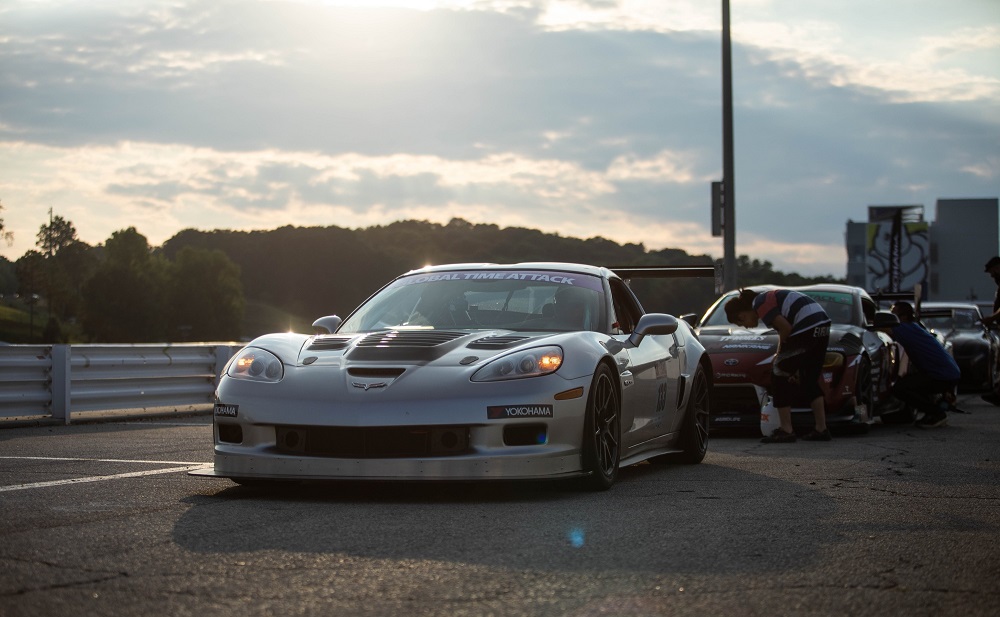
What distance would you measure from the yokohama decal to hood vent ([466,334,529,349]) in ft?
1.56

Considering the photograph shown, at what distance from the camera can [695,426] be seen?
8.50 m

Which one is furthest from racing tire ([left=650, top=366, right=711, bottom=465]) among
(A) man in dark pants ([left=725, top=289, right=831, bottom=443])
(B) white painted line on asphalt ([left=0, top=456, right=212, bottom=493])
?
(B) white painted line on asphalt ([left=0, top=456, right=212, bottom=493])

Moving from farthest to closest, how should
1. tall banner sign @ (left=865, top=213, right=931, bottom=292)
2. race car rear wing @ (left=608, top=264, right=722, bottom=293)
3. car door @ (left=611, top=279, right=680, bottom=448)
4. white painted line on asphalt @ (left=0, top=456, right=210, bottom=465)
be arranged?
tall banner sign @ (left=865, top=213, right=931, bottom=292)
race car rear wing @ (left=608, top=264, right=722, bottom=293)
white painted line on asphalt @ (left=0, top=456, right=210, bottom=465)
car door @ (left=611, top=279, right=680, bottom=448)

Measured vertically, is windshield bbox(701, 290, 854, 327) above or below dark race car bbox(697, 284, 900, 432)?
above

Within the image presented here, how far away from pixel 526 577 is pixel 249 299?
15533 cm

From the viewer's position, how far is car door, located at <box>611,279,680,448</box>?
720cm

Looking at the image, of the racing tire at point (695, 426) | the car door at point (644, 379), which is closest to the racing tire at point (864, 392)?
the racing tire at point (695, 426)

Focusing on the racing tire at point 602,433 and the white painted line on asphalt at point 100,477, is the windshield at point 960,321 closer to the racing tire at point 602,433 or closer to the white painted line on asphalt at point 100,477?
the racing tire at point 602,433

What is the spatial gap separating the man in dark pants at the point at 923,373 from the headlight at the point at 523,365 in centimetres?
806

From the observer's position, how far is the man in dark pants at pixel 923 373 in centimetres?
1313

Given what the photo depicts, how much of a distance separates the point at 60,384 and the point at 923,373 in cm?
908

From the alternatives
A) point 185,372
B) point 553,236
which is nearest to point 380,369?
point 185,372

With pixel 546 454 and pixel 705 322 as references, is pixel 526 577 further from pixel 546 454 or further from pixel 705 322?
pixel 705 322

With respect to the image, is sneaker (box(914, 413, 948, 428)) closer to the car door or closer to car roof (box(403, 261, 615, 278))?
the car door
